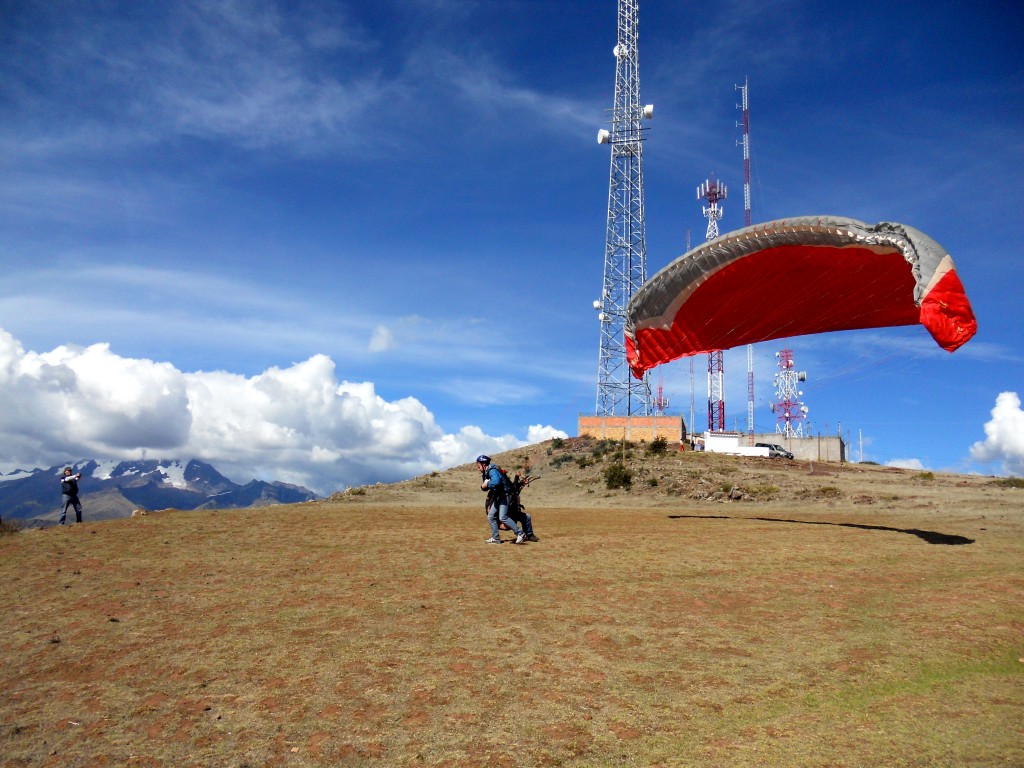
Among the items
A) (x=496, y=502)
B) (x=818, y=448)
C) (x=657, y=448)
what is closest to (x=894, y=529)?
(x=496, y=502)

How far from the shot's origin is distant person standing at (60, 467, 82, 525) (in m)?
18.8

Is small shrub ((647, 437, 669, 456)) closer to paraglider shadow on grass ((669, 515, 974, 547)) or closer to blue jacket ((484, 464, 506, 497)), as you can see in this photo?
paraglider shadow on grass ((669, 515, 974, 547))

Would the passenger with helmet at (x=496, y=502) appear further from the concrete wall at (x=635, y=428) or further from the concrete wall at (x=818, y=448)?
the concrete wall at (x=818, y=448)

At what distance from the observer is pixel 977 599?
29.8 feet

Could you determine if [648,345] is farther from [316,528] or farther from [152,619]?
[152,619]

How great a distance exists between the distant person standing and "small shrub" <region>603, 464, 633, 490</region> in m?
23.7

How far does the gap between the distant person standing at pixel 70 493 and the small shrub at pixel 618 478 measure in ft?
77.7

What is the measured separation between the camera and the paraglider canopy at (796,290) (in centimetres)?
1280

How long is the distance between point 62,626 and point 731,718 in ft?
24.1

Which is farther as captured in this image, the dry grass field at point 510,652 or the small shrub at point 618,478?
the small shrub at point 618,478

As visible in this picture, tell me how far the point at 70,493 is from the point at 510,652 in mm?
17620

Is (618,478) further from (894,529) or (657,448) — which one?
(894,529)

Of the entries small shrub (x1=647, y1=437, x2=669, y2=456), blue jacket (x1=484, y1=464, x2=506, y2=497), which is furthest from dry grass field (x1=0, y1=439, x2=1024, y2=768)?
small shrub (x1=647, y1=437, x2=669, y2=456)

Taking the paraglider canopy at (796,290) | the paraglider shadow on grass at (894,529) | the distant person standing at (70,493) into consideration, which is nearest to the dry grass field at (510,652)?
the paraglider shadow on grass at (894,529)
